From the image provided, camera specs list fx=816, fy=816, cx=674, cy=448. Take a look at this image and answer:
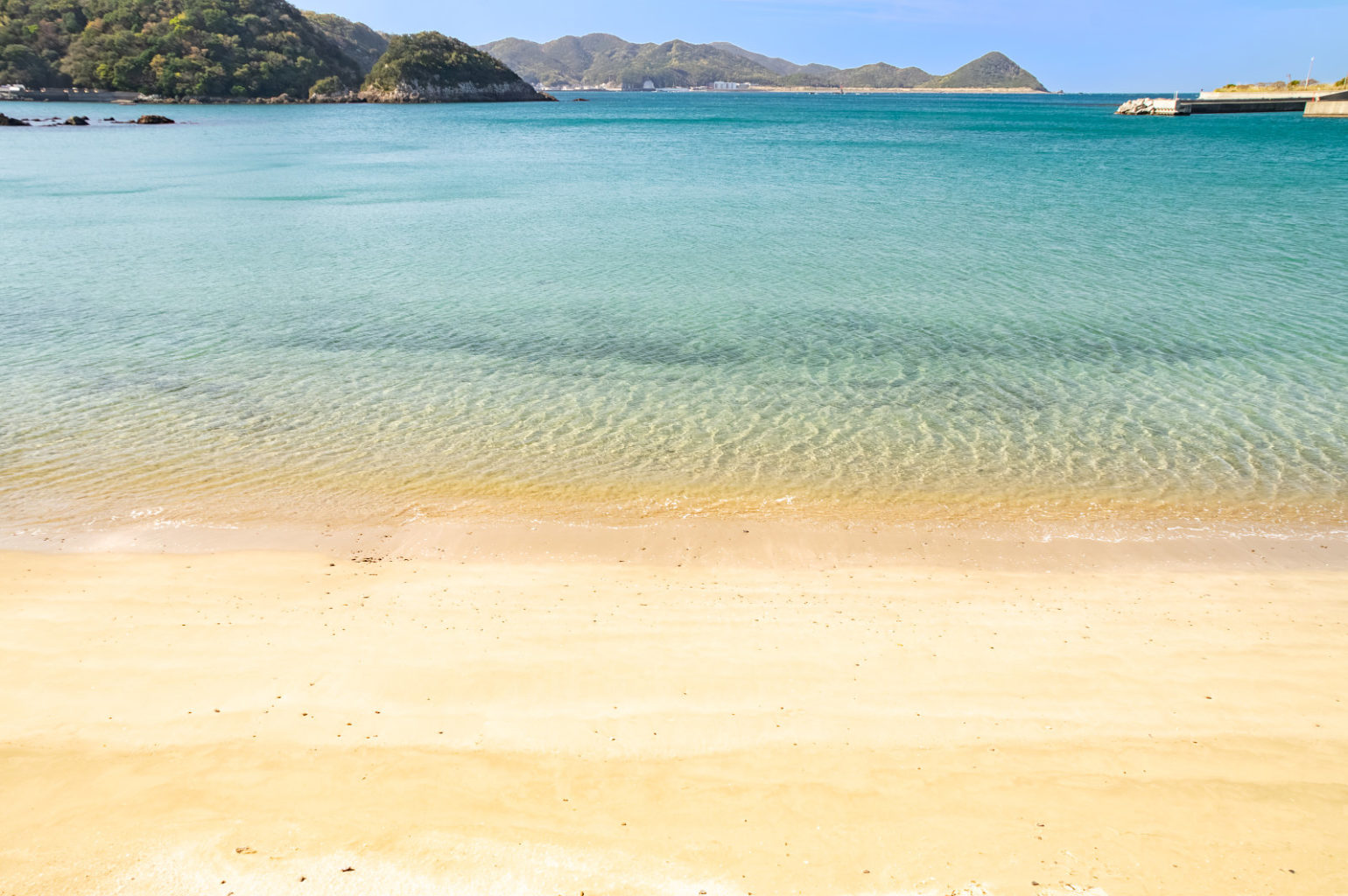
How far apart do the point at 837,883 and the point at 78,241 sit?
29.1 m

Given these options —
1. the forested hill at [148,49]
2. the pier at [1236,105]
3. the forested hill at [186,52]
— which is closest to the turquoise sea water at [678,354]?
the pier at [1236,105]

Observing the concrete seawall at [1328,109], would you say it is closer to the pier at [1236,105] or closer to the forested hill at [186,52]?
the pier at [1236,105]

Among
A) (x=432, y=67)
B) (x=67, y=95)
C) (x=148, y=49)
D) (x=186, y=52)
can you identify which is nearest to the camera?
(x=67, y=95)

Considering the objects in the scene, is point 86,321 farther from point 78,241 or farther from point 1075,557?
point 1075,557

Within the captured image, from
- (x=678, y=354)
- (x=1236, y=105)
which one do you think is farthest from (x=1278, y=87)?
(x=678, y=354)

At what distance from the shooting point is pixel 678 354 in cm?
1451

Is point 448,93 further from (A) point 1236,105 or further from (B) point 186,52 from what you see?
(A) point 1236,105

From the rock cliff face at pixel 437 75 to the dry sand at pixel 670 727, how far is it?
17823 cm

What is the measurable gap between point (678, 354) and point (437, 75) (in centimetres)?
17993

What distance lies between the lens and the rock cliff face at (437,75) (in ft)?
533

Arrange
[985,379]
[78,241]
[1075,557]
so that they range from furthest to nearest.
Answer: [78,241] → [985,379] → [1075,557]

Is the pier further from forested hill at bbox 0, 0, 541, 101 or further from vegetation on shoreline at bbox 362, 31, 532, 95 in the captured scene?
forested hill at bbox 0, 0, 541, 101

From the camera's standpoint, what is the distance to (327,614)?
268 inches

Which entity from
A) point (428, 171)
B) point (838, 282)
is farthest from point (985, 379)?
point (428, 171)
